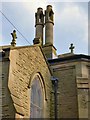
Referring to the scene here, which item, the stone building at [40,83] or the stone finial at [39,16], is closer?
the stone building at [40,83]

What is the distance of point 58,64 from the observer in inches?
602

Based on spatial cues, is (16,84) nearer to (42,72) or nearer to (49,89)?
(42,72)

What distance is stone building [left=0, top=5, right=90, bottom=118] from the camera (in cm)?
944

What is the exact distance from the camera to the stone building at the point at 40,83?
9435mm

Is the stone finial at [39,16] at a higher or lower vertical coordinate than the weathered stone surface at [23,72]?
higher

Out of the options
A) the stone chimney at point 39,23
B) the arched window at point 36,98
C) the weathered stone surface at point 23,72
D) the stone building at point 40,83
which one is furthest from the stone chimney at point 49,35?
the arched window at point 36,98

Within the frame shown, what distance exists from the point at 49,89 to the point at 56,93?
0.65 meters

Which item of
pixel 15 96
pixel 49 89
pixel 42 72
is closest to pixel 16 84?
pixel 15 96

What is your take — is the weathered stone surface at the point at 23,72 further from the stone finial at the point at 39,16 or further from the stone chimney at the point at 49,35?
the stone finial at the point at 39,16

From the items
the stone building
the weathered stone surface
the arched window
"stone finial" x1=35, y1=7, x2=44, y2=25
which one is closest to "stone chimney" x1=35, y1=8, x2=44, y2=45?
"stone finial" x1=35, y1=7, x2=44, y2=25

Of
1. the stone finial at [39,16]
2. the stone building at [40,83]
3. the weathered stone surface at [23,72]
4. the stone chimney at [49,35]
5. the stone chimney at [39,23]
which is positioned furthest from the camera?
the stone finial at [39,16]

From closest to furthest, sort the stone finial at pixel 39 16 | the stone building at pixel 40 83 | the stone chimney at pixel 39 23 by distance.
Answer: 1. the stone building at pixel 40 83
2. the stone chimney at pixel 39 23
3. the stone finial at pixel 39 16

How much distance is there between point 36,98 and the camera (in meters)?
12.6

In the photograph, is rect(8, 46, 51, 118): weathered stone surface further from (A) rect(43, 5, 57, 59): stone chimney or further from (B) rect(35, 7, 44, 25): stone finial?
(B) rect(35, 7, 44, 25): stone finial
